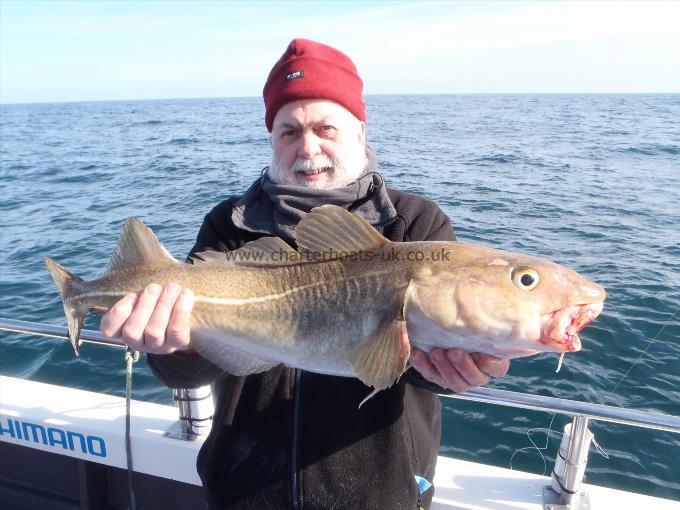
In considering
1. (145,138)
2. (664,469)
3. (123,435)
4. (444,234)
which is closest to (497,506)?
(444,234)

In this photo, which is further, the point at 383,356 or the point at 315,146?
the point at 315,146

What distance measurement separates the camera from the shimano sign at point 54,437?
4246mm

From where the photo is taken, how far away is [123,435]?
4.17m

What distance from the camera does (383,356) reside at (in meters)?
2.44

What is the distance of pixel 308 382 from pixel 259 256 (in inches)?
30.5

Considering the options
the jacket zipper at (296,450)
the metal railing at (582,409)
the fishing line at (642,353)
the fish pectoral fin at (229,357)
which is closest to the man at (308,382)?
the jacket zipper at (296,450)

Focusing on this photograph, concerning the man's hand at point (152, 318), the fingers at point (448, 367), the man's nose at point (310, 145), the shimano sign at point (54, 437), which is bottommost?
the shimano sign at point (54, 437)

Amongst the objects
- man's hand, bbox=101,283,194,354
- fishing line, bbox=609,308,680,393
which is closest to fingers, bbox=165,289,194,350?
man's hand, bbox=101,283,194,354

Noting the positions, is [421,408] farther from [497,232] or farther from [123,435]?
[497,232]

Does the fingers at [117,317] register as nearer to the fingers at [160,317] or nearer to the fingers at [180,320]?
the fingers at [160,317]

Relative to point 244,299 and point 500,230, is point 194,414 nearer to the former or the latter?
point 244,299

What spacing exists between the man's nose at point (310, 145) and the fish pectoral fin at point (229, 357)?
135cm

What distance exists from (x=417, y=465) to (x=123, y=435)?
8.14 ft

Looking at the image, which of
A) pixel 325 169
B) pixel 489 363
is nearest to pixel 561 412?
pixel 489 363
